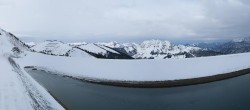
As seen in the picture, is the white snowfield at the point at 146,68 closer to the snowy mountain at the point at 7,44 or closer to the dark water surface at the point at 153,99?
the dark water surface at the point at 153,99

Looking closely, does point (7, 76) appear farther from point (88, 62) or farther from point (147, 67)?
point (88, 62)

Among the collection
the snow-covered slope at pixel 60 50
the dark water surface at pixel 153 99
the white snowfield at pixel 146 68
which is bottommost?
the dark water surface at pixel 153 99

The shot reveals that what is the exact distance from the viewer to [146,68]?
53.7m

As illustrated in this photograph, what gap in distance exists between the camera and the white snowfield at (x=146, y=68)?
166ft

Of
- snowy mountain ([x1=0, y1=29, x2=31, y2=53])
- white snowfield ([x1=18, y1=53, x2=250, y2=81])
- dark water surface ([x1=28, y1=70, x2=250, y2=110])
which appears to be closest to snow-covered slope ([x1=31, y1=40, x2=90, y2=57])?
snowy mountain ([x1=0, y1=29, x2=31, y2=53])

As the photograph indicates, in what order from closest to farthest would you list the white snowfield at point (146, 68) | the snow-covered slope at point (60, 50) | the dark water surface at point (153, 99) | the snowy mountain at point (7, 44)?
the dark water surface at point (153, 99)
the white snowfield at point (146, 68)
the snowy mountain at point (7, 44)
the snow-covered slope at point (60, 50)

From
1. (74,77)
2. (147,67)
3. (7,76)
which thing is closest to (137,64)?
(147,67)

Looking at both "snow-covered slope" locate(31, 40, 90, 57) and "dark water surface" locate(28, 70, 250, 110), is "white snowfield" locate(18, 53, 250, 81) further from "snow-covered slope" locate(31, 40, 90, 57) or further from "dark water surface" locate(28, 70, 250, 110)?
"snow-covered slope" locate(31, 40, 90, 57)

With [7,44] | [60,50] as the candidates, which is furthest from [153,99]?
[60,50]

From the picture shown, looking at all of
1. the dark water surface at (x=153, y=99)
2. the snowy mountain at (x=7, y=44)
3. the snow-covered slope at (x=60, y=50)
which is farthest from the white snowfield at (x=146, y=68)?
the snow-covered slope at (x=60, y=50)

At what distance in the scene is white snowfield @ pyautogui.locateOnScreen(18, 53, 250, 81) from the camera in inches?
1987

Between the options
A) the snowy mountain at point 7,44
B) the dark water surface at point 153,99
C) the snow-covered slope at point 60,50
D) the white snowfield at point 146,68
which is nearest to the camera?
the dark water surface at point 153,99

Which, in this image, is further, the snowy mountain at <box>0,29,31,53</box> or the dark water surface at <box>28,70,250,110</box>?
the snowy mountain at <box>0,29,31,53</box>

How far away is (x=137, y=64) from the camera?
56719 millimetres
